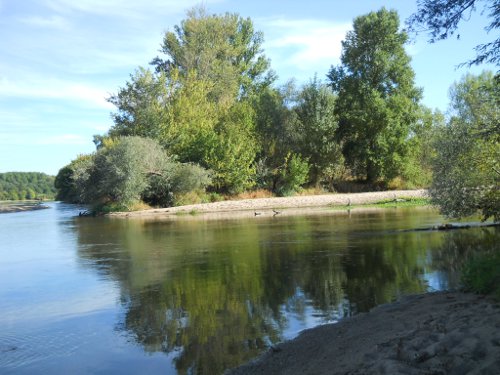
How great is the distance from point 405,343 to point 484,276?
339 centimetres

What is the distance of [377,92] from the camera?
167ft

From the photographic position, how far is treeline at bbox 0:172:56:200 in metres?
147

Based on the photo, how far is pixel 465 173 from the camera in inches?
754

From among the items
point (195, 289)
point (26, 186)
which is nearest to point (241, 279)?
point (195, 289)

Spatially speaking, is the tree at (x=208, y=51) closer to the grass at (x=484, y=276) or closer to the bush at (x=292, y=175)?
the bush at (x=292, y=175)

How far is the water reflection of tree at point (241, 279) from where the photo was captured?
9.80 metres

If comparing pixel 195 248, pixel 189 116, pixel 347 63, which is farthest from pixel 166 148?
pixel 195 248

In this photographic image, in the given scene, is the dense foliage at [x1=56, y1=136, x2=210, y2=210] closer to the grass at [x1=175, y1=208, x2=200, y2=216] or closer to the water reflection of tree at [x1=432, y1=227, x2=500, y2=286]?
the grass at [x1=175, y1=208, x2=200, y2=216]

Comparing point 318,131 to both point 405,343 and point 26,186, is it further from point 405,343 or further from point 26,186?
point 26,186

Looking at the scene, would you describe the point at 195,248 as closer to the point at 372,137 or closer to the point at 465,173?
the point at 465,173

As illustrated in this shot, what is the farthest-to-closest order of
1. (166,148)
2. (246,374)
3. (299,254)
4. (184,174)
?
(166,148)
(184,174)
(299,254)
(246,374)

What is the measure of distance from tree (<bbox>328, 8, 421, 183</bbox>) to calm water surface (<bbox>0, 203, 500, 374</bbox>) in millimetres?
27312

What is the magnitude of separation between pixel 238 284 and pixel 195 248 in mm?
7917

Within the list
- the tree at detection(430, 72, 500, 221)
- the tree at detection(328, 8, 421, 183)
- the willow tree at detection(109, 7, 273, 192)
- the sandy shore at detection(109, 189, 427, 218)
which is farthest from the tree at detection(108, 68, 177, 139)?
the tree at detection(430, 72, 500, 221)
